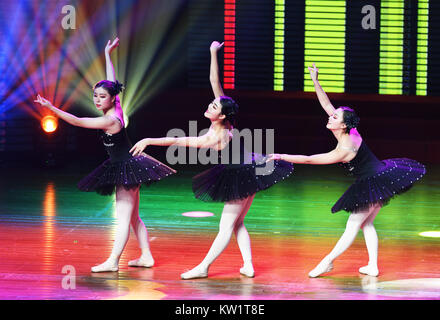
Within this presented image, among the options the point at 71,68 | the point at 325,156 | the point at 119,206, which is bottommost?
the point at 119,206

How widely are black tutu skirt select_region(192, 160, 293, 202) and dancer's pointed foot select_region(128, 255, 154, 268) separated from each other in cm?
62

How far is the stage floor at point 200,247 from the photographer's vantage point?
416 cm

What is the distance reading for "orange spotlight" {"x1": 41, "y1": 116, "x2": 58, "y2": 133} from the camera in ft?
30.4

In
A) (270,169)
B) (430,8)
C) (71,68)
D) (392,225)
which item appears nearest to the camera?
(270,169)

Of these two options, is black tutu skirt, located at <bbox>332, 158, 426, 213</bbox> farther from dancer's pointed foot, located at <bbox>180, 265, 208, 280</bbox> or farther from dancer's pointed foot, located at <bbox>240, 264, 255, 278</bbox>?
dancer's pointed foot, located at <bbox>180, 265, 208, 280</bbox>

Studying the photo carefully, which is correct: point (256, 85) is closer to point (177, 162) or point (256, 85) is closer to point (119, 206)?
point (177, 162)

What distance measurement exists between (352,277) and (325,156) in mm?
780

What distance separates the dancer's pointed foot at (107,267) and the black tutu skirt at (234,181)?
709mm

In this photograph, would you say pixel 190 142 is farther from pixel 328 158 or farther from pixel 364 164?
pixel 364 164

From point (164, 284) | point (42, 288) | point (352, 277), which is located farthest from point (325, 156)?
point (42, 288)

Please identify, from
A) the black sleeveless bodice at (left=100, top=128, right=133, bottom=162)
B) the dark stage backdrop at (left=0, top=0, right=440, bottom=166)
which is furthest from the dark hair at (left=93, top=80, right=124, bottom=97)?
the dark stage backdrop at (left=0, top=0, right=440, bottom=166)

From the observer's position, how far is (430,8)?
34.6 ft

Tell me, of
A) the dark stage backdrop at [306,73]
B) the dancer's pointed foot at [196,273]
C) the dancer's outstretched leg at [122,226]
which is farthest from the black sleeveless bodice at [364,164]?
the dark stage backdrop at [306,73]

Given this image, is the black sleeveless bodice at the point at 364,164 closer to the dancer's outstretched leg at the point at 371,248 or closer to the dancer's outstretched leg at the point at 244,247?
the dancer's outstretched leg at the point at 371,248
